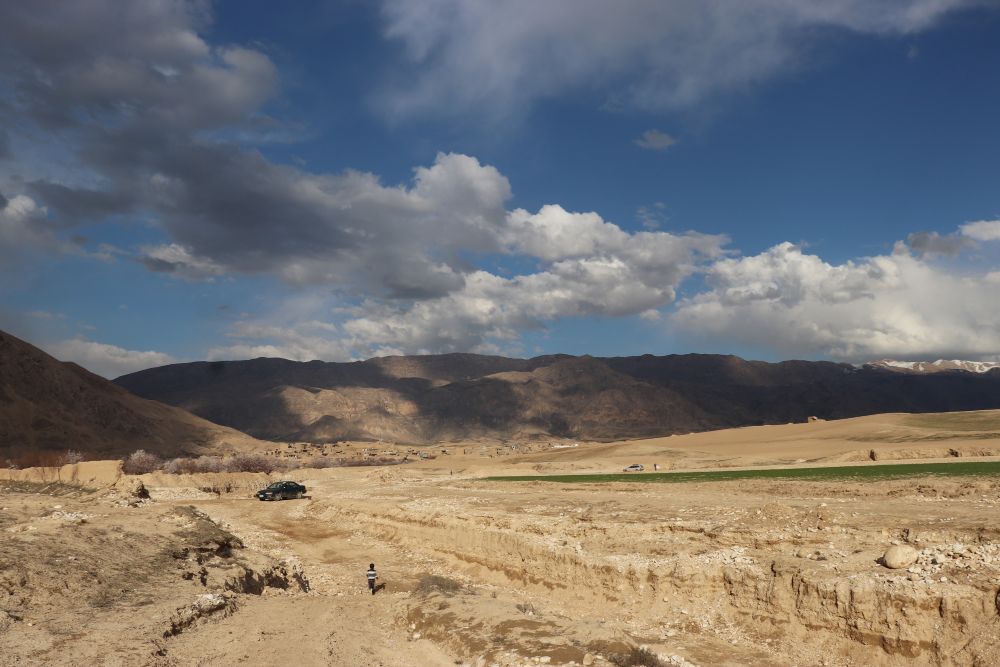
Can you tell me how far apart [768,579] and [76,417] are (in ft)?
316

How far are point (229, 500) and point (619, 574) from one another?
135 ft

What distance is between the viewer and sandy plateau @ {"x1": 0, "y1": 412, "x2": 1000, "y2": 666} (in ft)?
40.8

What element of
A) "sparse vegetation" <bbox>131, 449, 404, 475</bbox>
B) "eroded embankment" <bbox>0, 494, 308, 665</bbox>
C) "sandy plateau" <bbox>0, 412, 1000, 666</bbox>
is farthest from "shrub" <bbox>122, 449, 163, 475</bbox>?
"eroded embankment" <bbox>0, 494, 308, 665</bbox>

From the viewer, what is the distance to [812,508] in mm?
21703

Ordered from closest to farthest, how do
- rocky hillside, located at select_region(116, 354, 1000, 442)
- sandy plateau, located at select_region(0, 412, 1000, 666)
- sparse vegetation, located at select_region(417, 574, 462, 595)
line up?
sandy plateau, located at select_region(0, 412, 1000, 666) < sparse vegetation, located at select_region(417, 574, 462, 595) < rocky hillside, located at select_region(116, 354, 1000, 442)

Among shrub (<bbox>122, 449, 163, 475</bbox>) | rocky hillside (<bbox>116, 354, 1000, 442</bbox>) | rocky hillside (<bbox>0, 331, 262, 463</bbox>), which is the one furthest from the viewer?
rocky hillside (<bbox>116, 354, 1000, 442</bbox>)

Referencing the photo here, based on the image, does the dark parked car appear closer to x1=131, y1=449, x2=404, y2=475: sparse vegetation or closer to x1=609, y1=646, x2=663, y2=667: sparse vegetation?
x1=131, y1=449, x2=404, y2=475: sparse vegetation

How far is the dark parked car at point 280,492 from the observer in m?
51.2

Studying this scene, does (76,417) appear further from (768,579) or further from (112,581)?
(768,579)

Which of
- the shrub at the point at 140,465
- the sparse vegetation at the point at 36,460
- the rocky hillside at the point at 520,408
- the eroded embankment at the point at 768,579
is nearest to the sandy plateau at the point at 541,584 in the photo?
the eroded embankment at the point at 768,579

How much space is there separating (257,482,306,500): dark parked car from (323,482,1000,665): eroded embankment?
28.7 m

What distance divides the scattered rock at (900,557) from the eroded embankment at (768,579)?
0.79 feet

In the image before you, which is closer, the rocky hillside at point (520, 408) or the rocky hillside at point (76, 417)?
the rocky hillside at point (76, 417)

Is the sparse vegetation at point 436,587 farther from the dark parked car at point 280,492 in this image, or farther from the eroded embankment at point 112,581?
the dark parked car at point 280,492
